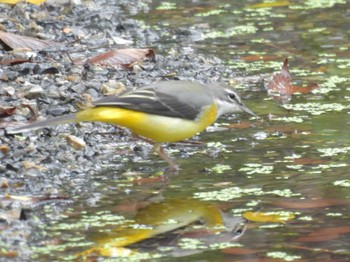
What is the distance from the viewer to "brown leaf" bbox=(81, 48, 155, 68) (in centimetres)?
970

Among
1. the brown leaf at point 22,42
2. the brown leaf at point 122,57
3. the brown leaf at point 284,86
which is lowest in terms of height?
the brown leaf at point 284,86

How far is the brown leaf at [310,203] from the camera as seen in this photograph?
257 inches

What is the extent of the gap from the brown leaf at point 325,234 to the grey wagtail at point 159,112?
1.65 meters

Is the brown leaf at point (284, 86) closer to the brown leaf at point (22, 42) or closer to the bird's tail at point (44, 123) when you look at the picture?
the brown leaf at point (22, 42)

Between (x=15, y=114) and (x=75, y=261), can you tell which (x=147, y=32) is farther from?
(x=75, y=261)

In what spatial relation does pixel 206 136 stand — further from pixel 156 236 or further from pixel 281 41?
pixel 281 41

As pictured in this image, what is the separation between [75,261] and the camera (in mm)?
5566

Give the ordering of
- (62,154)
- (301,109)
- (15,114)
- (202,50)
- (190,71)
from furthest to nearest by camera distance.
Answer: (202,50)
(190,71)
(301,109)
(15,114)
(62,154)

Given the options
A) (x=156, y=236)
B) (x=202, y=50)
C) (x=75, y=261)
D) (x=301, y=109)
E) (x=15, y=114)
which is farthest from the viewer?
(x=202, y=50)

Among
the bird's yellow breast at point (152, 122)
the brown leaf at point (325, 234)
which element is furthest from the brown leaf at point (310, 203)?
the bird's yellow breast at point (152, 122)

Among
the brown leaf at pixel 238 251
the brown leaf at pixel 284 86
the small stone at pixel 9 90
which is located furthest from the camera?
the brown leaf at pixel 284 86

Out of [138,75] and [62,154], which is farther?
[138,75]

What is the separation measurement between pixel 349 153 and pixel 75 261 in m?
2.78

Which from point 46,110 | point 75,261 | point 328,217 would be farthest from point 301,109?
point 75,261
